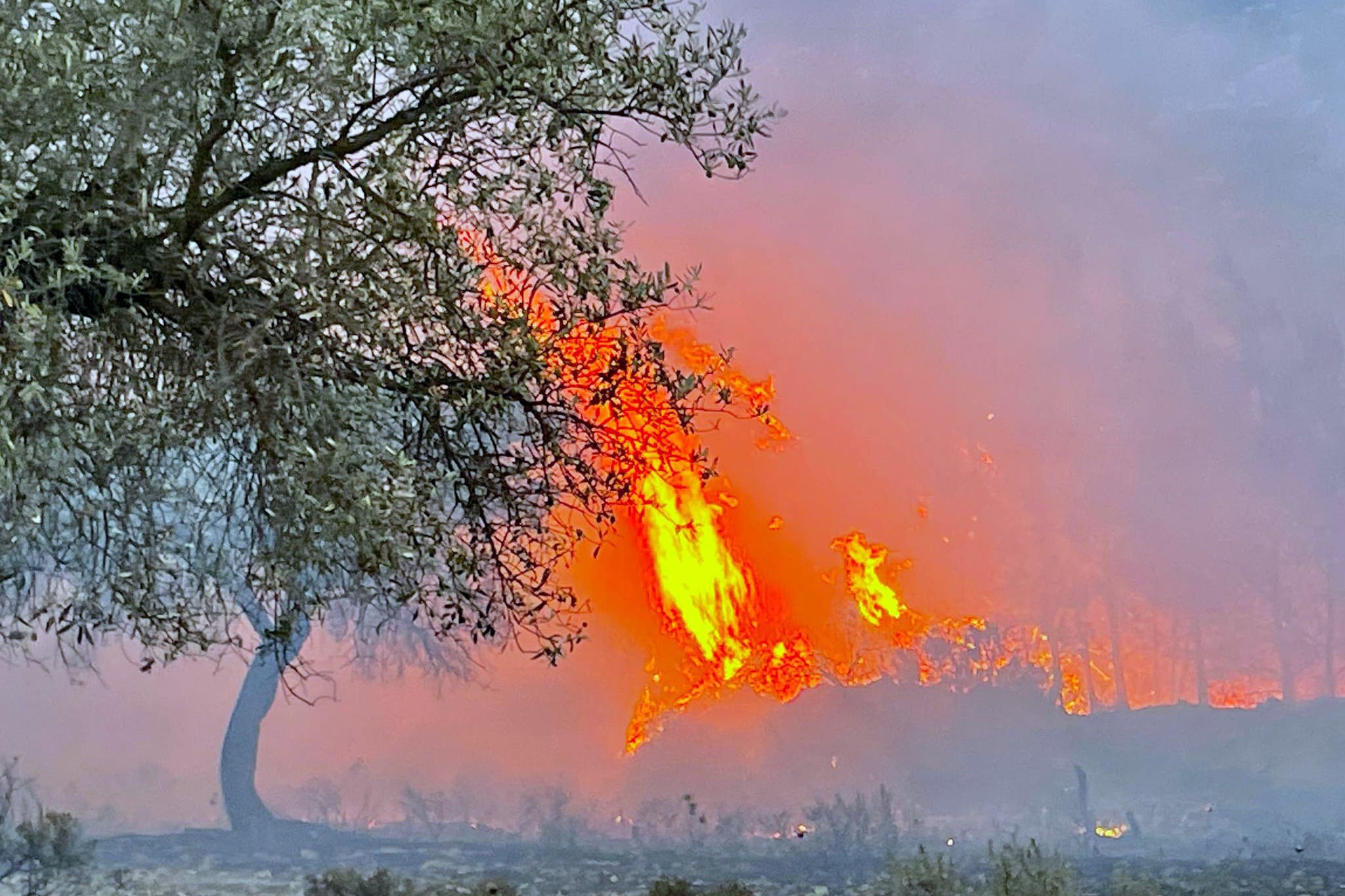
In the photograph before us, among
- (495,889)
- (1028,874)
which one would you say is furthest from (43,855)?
(1028,874)

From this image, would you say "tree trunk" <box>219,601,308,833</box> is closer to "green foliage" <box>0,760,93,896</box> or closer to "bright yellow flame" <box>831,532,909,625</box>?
"green foliage" <box>0,760,93,896</box>

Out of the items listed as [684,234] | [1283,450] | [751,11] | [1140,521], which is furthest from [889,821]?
[751,11]

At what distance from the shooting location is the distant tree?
3.54m

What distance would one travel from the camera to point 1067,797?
7.90 metres

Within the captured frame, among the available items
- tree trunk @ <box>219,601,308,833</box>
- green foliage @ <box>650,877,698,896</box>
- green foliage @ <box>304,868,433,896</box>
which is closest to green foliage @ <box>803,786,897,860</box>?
green foliage @ <box>650,877,698,896</box>

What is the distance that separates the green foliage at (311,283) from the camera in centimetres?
354

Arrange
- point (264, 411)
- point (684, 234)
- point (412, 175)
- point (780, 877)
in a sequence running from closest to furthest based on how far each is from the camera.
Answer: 1. point (264, 411)
2. point (412, 175)
3. point (780, 877)
4. point (684, 234)

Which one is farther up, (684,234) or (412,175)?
(684,234)

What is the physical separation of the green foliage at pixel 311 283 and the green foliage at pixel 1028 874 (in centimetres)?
301

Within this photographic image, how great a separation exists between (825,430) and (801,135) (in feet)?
6.09

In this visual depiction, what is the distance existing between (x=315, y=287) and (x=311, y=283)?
0.05 ft

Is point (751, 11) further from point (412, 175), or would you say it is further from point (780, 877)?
point (780, 877)

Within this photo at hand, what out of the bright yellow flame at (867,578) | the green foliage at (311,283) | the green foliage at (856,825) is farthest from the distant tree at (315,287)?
the green foliage at (856,825)

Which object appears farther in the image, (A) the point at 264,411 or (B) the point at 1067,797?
(B) the point at 1067,797
